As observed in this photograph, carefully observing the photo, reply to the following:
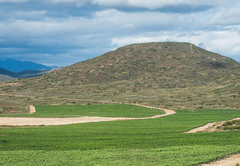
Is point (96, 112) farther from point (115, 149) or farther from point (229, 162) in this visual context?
point (229, 162)

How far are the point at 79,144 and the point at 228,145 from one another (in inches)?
624

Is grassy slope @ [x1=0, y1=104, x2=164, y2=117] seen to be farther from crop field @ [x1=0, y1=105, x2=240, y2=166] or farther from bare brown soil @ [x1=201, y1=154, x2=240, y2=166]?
bare brown soil @ [x1=201, y1=154, x2=240, y2=166]

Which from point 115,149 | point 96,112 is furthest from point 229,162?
point 96,112

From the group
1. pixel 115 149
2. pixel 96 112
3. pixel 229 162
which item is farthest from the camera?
pixel 96 112

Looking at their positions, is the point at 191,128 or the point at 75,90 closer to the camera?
the point at 191,128

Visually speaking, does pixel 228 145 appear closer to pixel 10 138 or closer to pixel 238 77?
pixel 10 138

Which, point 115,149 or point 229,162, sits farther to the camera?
point 115,149

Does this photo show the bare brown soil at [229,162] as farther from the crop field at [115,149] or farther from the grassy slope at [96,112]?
the grassy slope at [96,112]

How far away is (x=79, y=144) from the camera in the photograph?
3734 centimetres

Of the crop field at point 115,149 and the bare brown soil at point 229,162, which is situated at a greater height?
the crop field at point 115,149

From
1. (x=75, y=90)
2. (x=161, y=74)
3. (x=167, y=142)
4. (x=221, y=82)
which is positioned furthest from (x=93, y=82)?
(x=167, y=142)

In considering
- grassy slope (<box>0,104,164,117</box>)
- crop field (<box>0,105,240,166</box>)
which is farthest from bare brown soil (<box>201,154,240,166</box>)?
grassy slope (<box>0,104,164,117</box>)

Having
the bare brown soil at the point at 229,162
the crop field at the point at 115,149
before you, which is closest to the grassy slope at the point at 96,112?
the crop field at the point at 115,149

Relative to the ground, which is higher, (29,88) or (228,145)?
(29,88)
